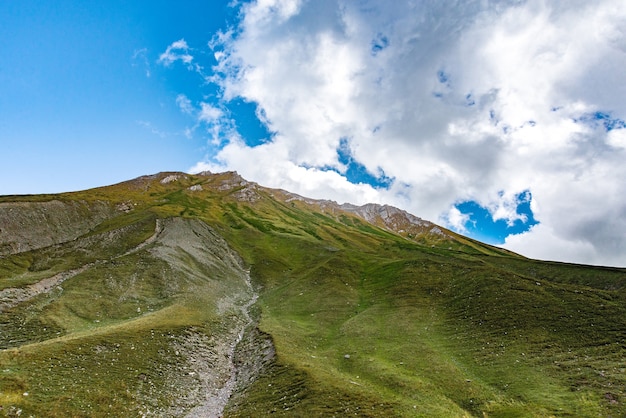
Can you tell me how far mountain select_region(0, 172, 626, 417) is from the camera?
2912 cm

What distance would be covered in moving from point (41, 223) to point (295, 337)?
98.2m

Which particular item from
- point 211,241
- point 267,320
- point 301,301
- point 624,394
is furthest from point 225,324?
point 211,241

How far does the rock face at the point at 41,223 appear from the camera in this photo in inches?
3688

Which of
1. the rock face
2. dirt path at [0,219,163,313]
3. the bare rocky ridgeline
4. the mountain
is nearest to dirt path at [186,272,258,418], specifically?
the bare rocky ridgeline

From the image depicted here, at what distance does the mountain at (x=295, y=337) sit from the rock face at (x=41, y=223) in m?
0.90

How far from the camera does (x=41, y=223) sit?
348 ft

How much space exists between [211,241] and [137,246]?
26292mm

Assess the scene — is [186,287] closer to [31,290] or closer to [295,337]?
[31,290]

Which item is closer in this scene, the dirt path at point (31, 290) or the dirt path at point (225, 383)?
the dirt path at point (225, 383)

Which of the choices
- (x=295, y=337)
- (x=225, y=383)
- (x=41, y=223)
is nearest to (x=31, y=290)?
(x=225, y=383)

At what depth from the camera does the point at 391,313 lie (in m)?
59.9

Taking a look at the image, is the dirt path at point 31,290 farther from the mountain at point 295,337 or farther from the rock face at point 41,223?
the rock face at point 41,223

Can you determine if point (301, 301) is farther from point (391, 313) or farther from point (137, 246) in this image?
point (137, 246)

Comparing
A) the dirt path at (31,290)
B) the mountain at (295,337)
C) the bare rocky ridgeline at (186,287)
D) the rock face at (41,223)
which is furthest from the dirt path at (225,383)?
the rock face at (41,223)
